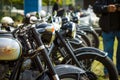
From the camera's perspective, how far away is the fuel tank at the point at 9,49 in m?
3.91

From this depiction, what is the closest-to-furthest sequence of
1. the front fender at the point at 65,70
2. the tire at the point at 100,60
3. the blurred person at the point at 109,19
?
the front fender at the point at 65,70 → the tire at the point at 100,60 → the blurred person at the point at 109,19

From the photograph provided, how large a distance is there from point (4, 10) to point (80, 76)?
16.4 metres

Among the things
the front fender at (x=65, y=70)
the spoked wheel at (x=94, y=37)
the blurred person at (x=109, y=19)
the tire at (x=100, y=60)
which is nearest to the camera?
the front fender at (x=65, y=70)

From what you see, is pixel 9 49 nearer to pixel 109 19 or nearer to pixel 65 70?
pixel 65 70

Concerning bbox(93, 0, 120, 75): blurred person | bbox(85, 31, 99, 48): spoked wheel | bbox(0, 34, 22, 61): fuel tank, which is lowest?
bbox(85, 31, 99, 48): spoked wheel

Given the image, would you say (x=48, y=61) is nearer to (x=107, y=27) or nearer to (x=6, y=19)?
(x=6, y=19)

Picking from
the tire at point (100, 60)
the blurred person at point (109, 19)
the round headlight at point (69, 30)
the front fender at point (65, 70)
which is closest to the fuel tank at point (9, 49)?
the front fender at point (65, 70)

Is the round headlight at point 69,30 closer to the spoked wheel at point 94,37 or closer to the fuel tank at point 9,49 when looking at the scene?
the fuel tank at point 9,49

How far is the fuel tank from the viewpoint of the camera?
12.8 ft

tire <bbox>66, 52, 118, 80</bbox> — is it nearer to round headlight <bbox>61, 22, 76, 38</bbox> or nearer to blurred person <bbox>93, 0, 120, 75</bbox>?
round headlight <bbox>61, 22, 76, 38</bbox>

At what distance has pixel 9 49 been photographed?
391 cm

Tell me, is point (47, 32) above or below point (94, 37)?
above

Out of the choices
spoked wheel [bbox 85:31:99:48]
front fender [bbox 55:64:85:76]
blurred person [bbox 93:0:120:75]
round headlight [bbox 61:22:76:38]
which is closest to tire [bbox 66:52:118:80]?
round headlight [bbox 61:22:76:38]

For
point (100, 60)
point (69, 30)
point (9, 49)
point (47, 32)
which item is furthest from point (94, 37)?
point (9, 49)
